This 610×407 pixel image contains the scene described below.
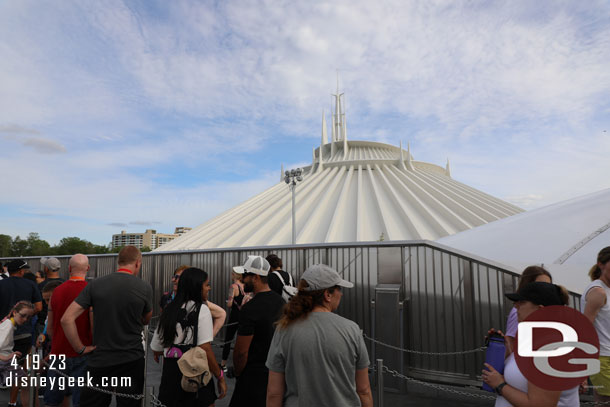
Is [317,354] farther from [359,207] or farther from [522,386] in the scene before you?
[359,207]

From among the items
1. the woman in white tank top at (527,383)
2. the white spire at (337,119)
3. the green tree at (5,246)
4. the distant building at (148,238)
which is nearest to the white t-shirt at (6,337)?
the woman in white tank top at (527,383)

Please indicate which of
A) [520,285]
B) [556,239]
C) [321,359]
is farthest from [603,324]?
[556,239]

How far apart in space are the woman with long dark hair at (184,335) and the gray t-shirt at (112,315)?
0.58 meters

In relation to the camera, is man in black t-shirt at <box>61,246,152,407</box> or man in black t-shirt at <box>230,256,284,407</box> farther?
man in black t-shirt at <box>61,246,152,407</box>

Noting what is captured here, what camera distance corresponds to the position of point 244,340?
117 inches

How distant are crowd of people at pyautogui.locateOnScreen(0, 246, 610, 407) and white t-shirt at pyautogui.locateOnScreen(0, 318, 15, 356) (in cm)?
1

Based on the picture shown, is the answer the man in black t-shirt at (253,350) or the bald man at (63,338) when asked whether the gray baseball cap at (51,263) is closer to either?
the bald man at (63,338)

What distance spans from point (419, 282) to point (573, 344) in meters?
4.26

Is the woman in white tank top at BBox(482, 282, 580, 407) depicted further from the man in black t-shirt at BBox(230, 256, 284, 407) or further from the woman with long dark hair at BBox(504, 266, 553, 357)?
the man in black t-shirt at BBox(230, 256, 284, 407)

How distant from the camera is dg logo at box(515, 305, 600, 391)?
1989 millimetres

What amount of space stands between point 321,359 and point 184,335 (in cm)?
144

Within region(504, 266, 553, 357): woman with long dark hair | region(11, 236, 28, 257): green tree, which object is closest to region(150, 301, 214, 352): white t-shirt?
region(504, 266, 553, 357): woman with long dark hair

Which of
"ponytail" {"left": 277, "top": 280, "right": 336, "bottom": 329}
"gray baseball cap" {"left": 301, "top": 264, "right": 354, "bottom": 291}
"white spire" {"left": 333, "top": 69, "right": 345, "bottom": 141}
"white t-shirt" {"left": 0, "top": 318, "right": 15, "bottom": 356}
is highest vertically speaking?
"white spire" {"left": 333, "top": 69, "right": 345, "bottom": 141}

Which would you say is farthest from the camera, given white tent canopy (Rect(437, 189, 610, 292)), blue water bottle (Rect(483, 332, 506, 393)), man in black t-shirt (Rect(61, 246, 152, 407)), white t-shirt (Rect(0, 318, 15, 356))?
white tent canopy (Rect(437, 189, 610, 292))
